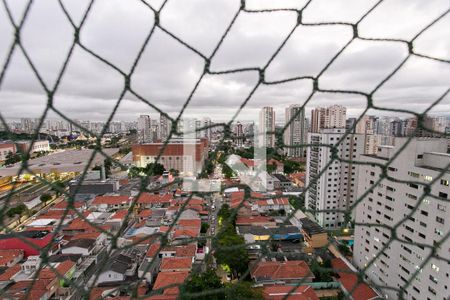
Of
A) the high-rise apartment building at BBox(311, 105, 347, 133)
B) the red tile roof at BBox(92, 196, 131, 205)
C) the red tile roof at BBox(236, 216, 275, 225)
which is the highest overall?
the high-rise apartment building at BBox(311, 105, 347, 133)

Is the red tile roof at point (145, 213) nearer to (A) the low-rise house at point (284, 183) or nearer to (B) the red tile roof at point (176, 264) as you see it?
(B) the red tile roof at point (176, 264)

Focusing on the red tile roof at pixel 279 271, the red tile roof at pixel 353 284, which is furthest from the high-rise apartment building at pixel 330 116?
the red tile roof at pixel 279 271

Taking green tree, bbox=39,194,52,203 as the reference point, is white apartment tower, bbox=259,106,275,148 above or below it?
above

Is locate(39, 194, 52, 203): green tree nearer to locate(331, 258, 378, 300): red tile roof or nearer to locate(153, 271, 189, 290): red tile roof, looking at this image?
A: locate(153, 271, 189, 290): red tile roof

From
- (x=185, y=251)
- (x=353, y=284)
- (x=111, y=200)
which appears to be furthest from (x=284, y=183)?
(x=353, y=284)

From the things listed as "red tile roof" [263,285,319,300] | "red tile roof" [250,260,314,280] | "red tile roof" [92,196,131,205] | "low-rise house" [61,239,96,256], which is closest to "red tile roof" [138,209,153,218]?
"red tile roof" [92,196,131,205]

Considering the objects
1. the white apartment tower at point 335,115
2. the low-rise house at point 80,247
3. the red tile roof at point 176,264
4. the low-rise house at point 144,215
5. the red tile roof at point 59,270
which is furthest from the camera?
the white apartment tower at point 335,115

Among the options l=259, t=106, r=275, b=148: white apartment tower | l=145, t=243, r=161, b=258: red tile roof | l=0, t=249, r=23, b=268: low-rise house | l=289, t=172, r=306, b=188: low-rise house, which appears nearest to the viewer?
l=259, t=106, r=275, b=148: white apartment tower
